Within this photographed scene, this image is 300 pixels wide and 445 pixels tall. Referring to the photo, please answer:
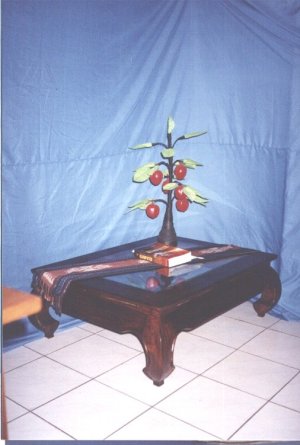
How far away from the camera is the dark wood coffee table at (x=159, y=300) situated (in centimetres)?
187

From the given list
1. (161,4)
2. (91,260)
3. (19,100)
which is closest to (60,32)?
(19,100)

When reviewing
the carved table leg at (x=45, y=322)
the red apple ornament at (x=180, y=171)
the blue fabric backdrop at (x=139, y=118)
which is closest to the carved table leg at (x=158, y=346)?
the carved table leg at (x=45, y=322)

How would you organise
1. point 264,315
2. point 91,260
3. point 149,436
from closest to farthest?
point 149,436, point 91,260, point 264,315

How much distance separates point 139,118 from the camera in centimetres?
287

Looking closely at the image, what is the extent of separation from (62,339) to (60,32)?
5.49ft

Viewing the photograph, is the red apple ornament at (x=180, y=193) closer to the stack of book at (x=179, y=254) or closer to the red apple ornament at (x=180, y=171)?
the red apple ornament at (x=180, y=171)

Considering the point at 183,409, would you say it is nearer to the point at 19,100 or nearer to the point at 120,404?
the point at 120,404

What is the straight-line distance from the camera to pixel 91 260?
7.79 ft

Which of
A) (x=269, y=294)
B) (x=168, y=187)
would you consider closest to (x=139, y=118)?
(x=168, y=187)

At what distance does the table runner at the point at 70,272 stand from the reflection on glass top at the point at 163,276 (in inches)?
1.7

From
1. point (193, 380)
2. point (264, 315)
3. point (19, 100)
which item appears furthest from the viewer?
point (264, 315)

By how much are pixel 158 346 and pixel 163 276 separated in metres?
0.38

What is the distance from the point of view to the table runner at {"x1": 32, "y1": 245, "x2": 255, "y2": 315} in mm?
2055

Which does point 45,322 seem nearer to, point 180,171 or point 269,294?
point 180,171
